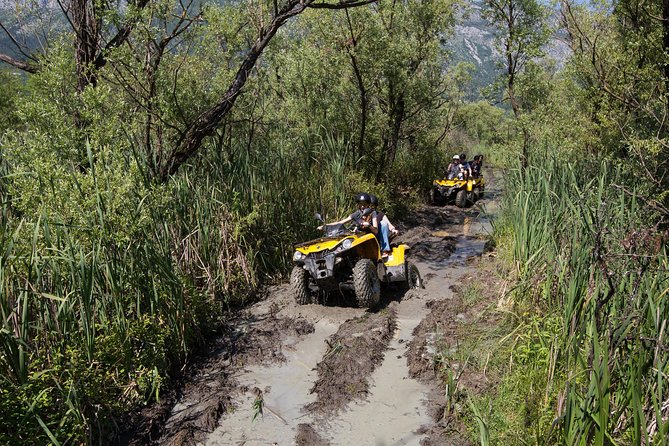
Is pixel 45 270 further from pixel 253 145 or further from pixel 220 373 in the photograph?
pixel 253 145

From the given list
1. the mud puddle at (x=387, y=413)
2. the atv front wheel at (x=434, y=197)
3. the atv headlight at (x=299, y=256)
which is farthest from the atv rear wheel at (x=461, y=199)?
the mud puddle at (x=387, y=413)

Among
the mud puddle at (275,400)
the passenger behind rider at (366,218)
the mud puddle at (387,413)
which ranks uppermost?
the passenger behind rider at (366,218)

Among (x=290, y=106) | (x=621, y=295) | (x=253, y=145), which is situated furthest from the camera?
(x=290, y=106)

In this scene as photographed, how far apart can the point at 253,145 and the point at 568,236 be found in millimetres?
4486

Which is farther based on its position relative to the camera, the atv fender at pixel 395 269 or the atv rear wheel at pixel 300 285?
the atv fender at pixel 395 269

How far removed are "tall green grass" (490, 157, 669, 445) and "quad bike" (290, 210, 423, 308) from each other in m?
1.53

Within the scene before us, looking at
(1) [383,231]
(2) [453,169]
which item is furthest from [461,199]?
(1) [383,231]

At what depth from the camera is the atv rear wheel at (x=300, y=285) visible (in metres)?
6.01

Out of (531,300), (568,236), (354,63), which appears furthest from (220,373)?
(354,63)

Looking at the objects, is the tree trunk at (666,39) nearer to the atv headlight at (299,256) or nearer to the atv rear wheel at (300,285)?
the atv headlight at (299,256)

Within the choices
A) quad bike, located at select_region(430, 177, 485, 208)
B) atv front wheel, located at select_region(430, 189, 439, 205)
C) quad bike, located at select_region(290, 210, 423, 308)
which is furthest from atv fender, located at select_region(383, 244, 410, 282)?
atv front wheel, located at select_region(430, 189, 439, 205)

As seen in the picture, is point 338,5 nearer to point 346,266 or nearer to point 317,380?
point 346,266

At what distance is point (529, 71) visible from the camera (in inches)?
473

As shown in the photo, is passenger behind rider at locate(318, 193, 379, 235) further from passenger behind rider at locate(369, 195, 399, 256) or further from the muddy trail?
the muddy trail
